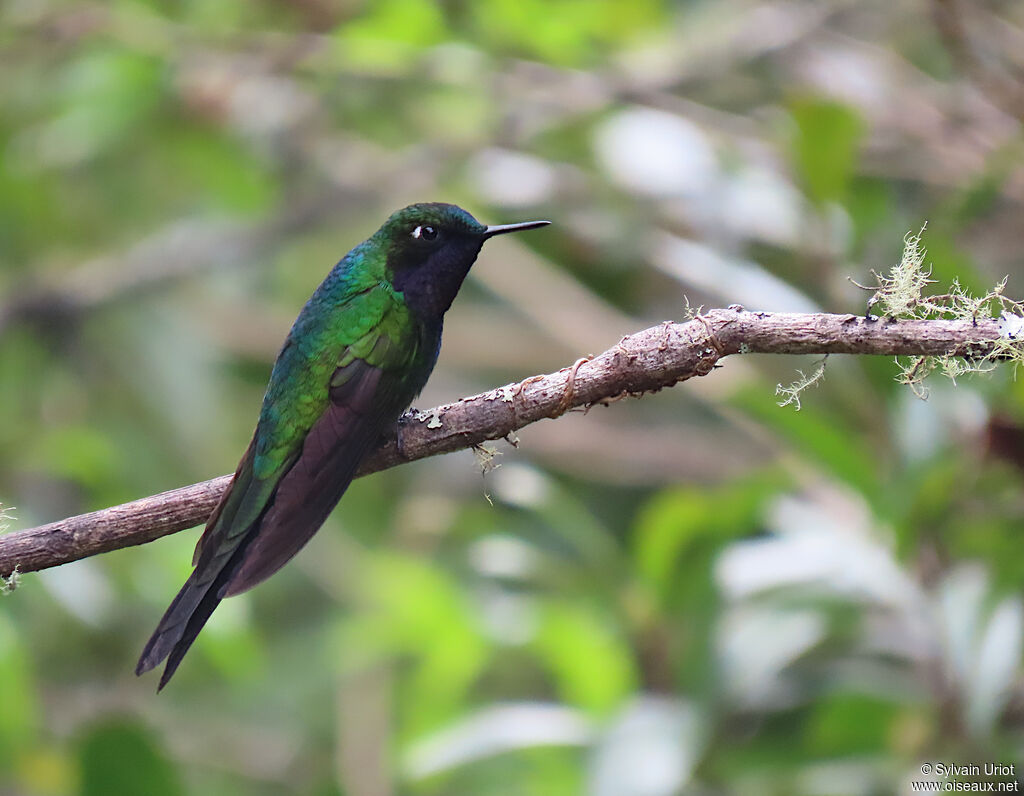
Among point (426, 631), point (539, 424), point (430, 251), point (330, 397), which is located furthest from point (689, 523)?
point (539, 424)

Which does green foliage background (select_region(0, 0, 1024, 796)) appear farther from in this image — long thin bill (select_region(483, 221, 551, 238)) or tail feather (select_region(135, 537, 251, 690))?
tail feather (select_region(135, 537, 251, 690))

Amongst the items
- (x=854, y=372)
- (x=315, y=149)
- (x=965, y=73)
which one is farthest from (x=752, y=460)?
(x=315, y=149)

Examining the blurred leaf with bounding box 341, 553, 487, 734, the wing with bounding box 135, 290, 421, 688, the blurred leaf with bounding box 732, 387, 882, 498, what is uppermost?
the wing with bounding box 135, 290, 421, 688

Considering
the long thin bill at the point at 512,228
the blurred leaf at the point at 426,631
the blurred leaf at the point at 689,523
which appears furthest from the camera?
the blurred leaf at the point at 426,631

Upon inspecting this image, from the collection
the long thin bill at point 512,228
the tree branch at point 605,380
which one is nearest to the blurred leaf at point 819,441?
the long thin bill at point 512,228

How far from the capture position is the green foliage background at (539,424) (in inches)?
143

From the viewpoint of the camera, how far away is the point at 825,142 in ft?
12.4

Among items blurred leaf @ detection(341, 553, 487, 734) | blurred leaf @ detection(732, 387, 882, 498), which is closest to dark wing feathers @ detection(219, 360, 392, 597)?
blurred leaf @ detection(732, 387, 882, 498)

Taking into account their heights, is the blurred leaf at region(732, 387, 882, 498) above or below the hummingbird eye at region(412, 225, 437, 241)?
below

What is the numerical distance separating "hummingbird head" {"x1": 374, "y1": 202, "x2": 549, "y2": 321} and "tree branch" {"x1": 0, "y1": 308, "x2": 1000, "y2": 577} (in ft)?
2.68

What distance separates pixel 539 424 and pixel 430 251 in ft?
9.25

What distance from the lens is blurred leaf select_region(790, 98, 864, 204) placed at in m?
3.78

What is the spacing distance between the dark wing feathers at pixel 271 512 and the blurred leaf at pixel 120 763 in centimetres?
136

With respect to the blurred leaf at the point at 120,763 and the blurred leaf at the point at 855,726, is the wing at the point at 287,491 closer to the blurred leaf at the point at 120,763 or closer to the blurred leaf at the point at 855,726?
the blurred leaf at the point at 120,763
